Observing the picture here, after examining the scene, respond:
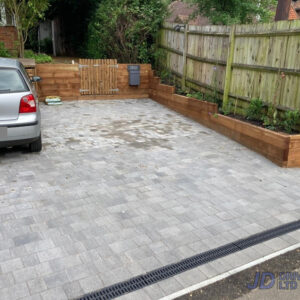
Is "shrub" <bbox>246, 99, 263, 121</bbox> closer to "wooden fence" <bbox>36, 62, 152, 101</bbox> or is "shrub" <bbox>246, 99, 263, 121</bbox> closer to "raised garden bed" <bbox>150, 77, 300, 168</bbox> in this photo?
"raised garden bed" <bbox>150, 77, 300, 168</bbox>

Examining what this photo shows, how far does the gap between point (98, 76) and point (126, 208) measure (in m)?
8.19

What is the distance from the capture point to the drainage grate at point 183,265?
299 centimetres

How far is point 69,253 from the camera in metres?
3.46

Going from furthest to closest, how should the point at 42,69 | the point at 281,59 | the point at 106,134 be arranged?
the point at 42,69 → the point at 106,134 → the point at 281,59

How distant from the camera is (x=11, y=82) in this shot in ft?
19.0

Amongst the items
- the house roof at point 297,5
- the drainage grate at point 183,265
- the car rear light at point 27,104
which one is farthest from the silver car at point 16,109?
the house roof at point 297,5

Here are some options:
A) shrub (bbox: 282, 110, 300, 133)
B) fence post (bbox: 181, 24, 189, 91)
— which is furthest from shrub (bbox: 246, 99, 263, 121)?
fence post (bbox: 181, 24, 189, 91)

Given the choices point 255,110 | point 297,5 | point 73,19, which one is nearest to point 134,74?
point 255,110

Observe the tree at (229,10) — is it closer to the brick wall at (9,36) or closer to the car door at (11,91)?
the car door at (11,91)

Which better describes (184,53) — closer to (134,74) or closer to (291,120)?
(134,74)

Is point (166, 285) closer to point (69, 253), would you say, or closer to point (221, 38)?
point (69, 253)

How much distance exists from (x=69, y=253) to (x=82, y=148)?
3561 mm

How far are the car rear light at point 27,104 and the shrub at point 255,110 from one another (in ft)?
14.8

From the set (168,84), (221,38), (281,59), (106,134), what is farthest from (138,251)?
(168,84)
